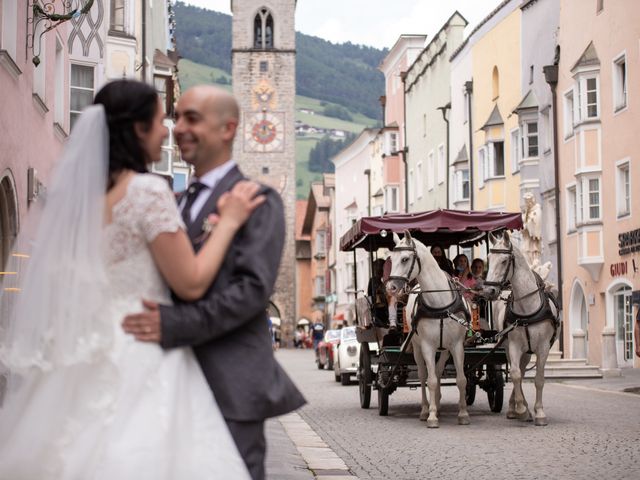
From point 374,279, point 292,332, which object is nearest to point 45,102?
point 374,279

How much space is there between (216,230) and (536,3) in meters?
41.2

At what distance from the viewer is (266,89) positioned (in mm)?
94625

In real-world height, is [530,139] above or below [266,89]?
below

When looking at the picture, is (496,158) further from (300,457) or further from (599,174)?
(300,457)

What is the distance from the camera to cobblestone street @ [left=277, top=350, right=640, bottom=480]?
37.0 feet

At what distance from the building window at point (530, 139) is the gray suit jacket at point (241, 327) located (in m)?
40.1

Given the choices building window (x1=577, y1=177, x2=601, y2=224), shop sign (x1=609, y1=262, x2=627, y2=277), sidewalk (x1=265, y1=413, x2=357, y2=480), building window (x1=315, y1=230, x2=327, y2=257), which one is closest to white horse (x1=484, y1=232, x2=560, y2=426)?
sidewalk (x1=265, y1=413, x2=357, y2=480)

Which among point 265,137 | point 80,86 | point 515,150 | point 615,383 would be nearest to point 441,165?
point 515,150

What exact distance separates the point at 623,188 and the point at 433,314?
20822mm

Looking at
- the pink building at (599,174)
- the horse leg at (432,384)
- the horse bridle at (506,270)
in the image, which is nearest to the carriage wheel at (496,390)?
the horse leg at (432,384)

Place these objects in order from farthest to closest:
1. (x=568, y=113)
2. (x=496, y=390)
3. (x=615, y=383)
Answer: (x=568, y=113), (x=615, y=383), (x=496, y=390)

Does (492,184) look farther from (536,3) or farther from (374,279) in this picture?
(374,279)

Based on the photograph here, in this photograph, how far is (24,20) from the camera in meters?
19.6

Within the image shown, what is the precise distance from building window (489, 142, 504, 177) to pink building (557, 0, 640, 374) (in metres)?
7.14
